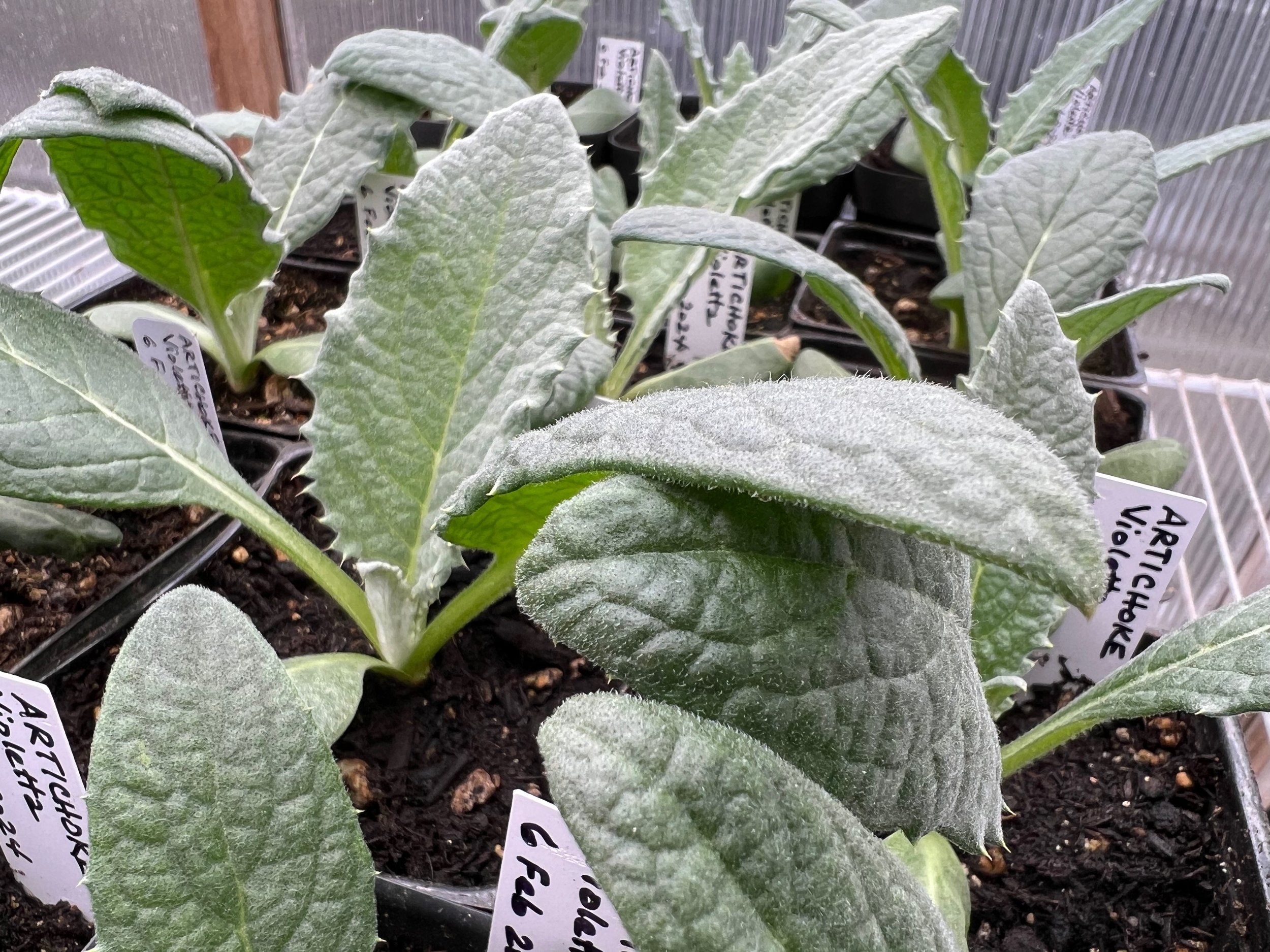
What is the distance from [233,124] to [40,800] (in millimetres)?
781

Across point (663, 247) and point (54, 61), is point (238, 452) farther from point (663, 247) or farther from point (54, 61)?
Answer: point (54, 61)

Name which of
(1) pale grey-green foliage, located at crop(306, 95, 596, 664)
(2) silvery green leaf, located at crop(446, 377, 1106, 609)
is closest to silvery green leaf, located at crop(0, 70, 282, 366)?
(1) pale grey-green foliage, located at crop(306, 95, 596, 664)

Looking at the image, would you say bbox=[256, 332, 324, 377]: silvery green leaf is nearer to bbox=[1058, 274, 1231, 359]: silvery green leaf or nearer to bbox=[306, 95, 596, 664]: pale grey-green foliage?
bbox=[306, 95, 596, 664]: pale grey-green foliage

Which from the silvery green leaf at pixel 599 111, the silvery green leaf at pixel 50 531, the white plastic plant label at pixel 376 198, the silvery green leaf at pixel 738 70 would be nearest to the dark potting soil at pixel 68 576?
the silvery green leaf at pixel 50 531

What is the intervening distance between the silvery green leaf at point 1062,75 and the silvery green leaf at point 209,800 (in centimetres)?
101

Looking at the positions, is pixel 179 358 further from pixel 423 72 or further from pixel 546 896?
pixel 546 896

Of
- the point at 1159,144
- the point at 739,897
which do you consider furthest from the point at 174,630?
the point at 1159,144

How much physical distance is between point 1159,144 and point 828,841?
1.27 m

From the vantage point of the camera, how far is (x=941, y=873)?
57 centimetres

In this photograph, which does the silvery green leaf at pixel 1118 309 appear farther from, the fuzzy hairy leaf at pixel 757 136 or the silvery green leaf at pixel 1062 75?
the silvery green leaf at pixel 1062 75

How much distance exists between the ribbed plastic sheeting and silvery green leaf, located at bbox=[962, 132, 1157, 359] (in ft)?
3.32

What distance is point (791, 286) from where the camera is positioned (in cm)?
132

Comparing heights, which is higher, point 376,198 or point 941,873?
point 376,198

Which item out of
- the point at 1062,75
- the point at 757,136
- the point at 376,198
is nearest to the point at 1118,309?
the point at 757,136
